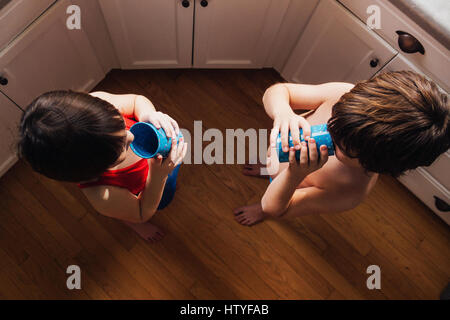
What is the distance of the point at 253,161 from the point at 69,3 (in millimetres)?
1027

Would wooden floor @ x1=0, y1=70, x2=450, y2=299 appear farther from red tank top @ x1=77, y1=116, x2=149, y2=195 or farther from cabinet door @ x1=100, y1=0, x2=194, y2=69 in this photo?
red tank top @ x1=77, y1=116, x2=149, y2=195

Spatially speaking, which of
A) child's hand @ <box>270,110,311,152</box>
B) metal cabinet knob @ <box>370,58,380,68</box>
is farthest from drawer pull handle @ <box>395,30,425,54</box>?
child's hand @ <box>270,110,311,152</box>

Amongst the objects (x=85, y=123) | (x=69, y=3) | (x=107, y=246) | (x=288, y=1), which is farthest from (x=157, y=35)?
(x=107, y=246)

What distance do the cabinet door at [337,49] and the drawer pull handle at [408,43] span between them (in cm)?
6

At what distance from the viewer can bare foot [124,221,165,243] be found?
56.3 inches

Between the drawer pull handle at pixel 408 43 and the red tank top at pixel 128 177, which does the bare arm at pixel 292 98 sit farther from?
the red tank top at pixel 128 177

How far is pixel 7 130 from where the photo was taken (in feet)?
4.21

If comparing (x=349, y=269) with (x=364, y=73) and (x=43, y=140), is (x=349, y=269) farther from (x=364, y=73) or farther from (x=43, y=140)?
(x=43, y=140)

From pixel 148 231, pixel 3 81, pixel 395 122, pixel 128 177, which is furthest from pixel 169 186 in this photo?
pixel 395 122

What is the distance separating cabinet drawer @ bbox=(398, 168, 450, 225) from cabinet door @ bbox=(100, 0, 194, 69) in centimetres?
121

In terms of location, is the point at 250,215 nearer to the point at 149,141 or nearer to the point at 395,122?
the point at 149,141

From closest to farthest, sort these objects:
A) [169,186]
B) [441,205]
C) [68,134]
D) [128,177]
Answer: [68,134]
[128,177]
[169,186]
[441,205]

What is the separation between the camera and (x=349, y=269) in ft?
4.99

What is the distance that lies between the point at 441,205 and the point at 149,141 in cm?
137
